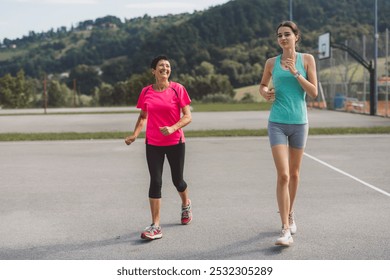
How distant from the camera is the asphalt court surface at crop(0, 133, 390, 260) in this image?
5430mm

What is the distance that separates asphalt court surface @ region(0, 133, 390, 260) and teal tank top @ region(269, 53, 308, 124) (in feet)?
3.72

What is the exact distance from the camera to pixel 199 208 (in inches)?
292

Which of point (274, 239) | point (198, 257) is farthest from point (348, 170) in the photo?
point (198, 257)

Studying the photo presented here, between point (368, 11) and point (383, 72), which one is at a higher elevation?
point (368, 11)

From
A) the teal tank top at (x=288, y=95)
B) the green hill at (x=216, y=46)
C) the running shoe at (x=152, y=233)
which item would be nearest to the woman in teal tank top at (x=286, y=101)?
the teal tank top at (x=288, y=95)

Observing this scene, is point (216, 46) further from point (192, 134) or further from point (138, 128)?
point (138, 128)

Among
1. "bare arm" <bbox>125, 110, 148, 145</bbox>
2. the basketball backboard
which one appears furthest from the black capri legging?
the basketball backboard

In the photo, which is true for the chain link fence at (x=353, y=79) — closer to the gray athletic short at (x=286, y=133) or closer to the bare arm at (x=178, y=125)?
the gray athletic short at (x=286, y=133)

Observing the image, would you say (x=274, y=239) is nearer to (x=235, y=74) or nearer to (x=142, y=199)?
(x=142, y=199)

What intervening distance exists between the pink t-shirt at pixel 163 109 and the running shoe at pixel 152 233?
80cm

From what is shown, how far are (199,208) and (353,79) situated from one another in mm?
26721

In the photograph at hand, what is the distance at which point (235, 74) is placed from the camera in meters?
92.6

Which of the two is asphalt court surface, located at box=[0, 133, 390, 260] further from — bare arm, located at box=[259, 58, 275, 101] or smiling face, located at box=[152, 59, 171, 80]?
smiling face, located at box=[152, 59, 171, 80]

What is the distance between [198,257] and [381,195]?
155 inches
